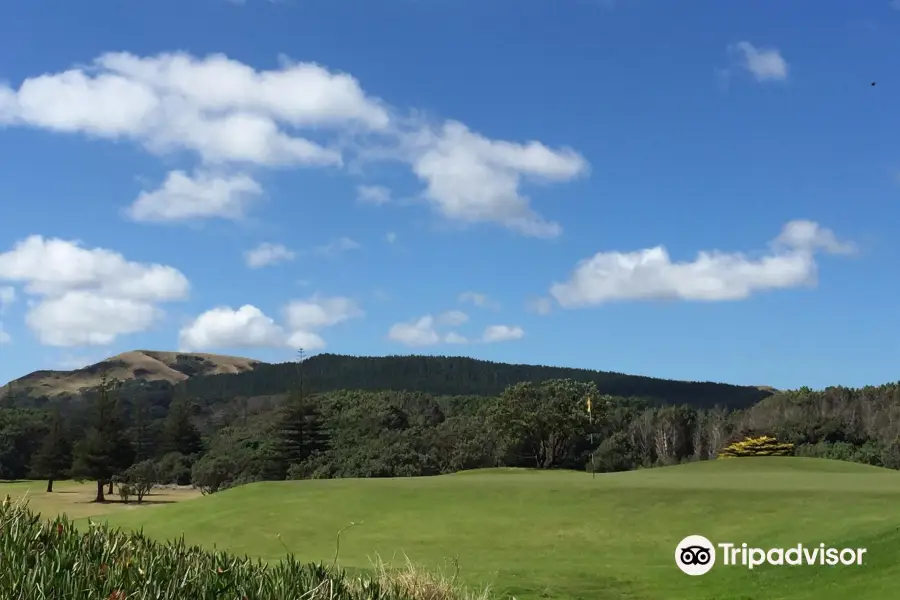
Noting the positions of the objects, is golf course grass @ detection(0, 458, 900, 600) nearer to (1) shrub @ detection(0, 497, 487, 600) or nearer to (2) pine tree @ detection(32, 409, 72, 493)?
(1) shrub @ detection(0, 497, 487, 600)

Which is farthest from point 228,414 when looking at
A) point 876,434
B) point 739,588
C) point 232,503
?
point 739,588

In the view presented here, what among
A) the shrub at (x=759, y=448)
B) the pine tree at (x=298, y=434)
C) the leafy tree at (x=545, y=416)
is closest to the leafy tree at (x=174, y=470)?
the pine tree at (x=298, y=434)

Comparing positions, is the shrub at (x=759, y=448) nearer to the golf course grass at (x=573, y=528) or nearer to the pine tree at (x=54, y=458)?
the golf course grass at (x=573, y=528)

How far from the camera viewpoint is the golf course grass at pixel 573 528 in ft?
49.3

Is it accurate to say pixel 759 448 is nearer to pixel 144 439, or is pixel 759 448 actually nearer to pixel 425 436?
pixel 425 436

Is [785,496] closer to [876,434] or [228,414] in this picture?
[876,434]

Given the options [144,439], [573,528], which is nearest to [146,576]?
[573,528]

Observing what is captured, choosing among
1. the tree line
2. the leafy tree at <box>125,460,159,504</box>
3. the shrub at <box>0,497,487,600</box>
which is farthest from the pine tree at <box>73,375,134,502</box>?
the shrub at <box>0,497,487,600</box>

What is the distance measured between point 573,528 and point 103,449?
171 feet

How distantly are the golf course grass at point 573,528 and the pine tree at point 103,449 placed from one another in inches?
1472

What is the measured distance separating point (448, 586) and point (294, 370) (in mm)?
184915

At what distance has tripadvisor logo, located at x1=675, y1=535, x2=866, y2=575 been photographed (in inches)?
640

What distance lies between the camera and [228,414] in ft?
411

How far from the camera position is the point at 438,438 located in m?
78.4
